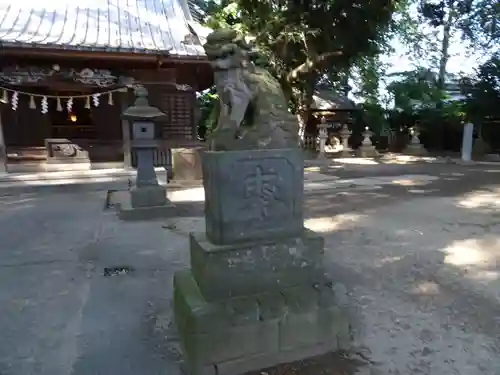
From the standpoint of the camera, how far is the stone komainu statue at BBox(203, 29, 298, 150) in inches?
98.7

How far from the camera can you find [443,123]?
19062 millimetres

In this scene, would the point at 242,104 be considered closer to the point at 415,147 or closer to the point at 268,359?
the point at 268,359

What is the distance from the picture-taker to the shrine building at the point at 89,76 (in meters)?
9.64

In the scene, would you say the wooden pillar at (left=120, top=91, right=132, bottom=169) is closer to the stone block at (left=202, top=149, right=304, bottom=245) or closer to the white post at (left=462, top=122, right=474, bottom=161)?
the stone block at (left=202, top=149, right=304, bottom=245)

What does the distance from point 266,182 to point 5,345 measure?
6.64 ft

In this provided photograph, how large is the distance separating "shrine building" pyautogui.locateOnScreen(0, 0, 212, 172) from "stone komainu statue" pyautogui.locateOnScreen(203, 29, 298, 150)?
25.0ft

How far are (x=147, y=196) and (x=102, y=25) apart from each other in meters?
6.51

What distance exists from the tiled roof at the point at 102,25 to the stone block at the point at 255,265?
26.6 ft

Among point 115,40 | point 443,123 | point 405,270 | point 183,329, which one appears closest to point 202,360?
point 183,329

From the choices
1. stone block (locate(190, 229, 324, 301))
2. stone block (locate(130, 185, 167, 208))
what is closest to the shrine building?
stone block (locate(130, 185, 167, 208))

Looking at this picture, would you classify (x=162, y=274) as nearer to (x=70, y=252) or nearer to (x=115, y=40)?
(x=70, y=252)

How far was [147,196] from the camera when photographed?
22.1 ft

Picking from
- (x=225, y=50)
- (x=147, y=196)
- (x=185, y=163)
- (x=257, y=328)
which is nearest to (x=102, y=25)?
(x=185, y=163)

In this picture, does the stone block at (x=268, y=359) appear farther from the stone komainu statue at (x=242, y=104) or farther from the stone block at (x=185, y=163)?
the stone block at (x=185, y=163)
